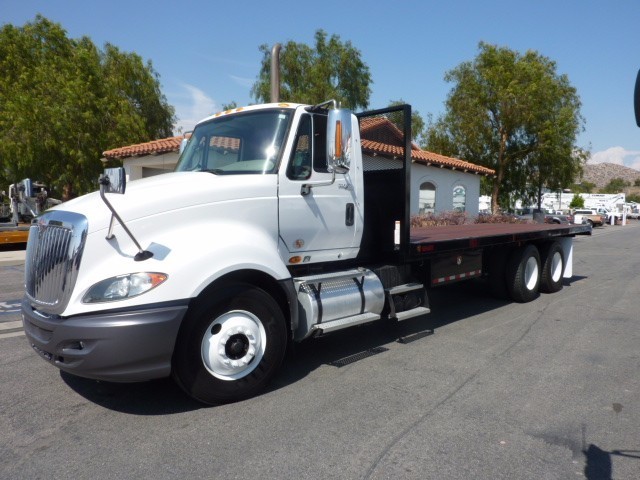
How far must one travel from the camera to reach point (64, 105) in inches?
869

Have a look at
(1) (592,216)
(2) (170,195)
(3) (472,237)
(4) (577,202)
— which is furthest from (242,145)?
(4) (577,202)

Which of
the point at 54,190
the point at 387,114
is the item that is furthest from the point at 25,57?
the point at 387,114

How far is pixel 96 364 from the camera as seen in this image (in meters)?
3.51

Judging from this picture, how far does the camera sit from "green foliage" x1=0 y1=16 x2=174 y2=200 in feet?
71.7

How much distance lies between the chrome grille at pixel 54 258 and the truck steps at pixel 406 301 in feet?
10.3

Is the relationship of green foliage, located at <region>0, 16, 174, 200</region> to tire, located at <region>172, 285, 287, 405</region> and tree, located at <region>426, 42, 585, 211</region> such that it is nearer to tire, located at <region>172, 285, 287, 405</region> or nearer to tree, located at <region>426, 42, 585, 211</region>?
tree, located at <region>426, 42, 585, 211</region>

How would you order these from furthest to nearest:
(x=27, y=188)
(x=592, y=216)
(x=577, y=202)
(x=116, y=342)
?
(x=577, y=202) → (x=592, y=216) → (x=27, y=188) → (x=116, y=342)

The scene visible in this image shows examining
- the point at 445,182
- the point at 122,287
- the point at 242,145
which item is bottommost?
the point at 122,287

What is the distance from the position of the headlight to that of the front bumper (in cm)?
11

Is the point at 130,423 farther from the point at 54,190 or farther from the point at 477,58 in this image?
the point at 477,58

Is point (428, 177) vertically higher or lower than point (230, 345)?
higher

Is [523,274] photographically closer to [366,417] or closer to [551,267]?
[551,267]

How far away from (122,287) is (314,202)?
1979 millimetres

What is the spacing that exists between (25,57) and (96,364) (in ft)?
91.2
